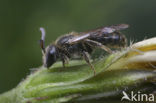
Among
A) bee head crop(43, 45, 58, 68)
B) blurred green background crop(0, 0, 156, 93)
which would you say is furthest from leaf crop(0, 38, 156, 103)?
blurred green background crop(0, 0, 156, 93)

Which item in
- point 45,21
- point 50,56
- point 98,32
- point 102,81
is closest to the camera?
point 102,81

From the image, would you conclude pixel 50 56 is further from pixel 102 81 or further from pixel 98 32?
pixel 102 81

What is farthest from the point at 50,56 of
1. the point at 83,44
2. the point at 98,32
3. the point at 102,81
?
the point at 102,81

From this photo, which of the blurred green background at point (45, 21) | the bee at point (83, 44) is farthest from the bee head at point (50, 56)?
the blurred green background at point (45, 21)

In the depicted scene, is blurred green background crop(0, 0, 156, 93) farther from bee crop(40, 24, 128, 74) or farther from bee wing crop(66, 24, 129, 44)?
bee wing crop(66, 24, 129, 44)

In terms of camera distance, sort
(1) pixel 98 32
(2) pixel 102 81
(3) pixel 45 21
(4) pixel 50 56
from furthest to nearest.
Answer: (3) pixel 45 21 < (4) pixel 50 56 < (1) pixel 98 32 < (2) pixel 102 81

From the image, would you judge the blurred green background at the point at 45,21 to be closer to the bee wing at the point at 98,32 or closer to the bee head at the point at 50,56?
the bee head at the point at 50,56

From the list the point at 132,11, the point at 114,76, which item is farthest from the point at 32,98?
the point at 132,11

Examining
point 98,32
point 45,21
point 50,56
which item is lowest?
point 45,21
